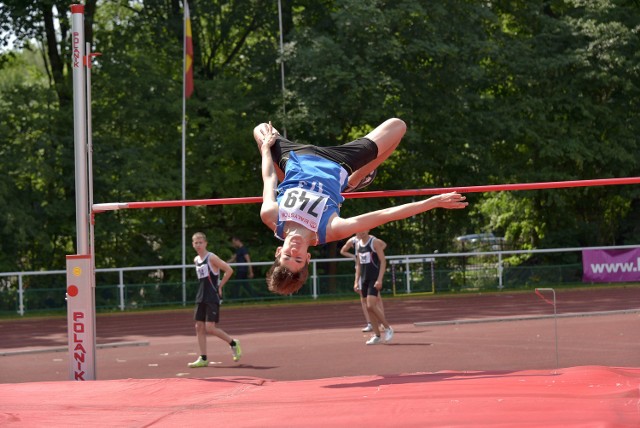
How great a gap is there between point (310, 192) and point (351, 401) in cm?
189

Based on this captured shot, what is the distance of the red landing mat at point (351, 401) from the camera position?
184 inches

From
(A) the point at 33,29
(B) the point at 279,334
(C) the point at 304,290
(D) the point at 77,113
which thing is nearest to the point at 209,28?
(A) the point at 33,29

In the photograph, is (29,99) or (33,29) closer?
(29,99)

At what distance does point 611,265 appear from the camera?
21.7 m

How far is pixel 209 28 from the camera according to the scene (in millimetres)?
25859

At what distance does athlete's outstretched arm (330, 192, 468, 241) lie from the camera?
6062 millimetres

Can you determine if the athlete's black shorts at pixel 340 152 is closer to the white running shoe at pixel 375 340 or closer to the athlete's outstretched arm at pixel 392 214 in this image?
the athlete's outstretched arm at pixel 392 214

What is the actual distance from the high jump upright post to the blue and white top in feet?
6.24

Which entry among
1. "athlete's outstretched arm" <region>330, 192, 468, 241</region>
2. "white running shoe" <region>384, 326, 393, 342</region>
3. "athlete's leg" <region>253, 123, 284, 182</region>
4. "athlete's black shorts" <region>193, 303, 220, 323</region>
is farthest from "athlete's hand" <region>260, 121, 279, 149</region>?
"white running shoe" <region>384, 326, 393, 342</region>

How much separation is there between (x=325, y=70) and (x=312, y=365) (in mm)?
11243

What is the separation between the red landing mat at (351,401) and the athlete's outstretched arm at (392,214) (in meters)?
1.00

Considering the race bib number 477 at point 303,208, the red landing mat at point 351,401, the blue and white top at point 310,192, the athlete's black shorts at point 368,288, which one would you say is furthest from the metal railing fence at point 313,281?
the red landing mat at point 351,401

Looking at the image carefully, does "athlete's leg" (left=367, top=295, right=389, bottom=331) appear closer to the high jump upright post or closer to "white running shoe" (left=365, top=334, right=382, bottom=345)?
"white running shoe" (left=365, top=334, right=382, bottom=345)

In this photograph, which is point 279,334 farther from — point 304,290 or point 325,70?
point 325,70
